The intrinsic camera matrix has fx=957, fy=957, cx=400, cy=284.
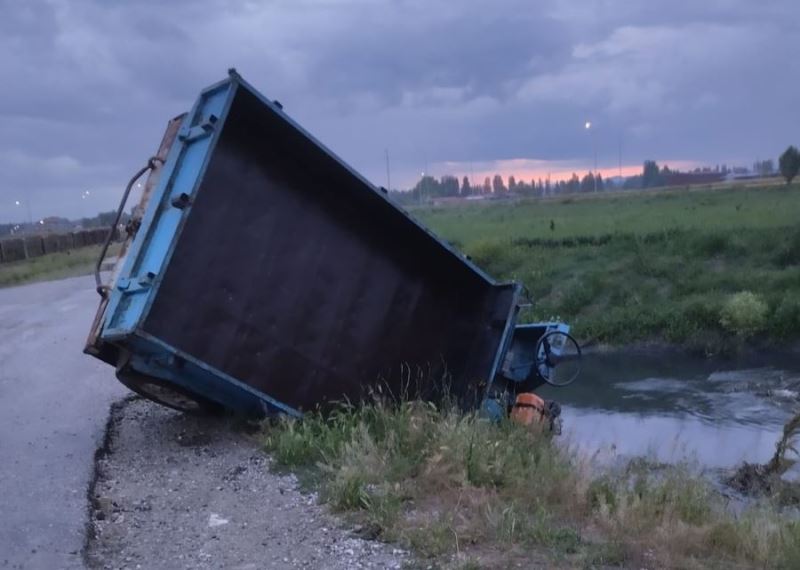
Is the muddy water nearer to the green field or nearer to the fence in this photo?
the green field

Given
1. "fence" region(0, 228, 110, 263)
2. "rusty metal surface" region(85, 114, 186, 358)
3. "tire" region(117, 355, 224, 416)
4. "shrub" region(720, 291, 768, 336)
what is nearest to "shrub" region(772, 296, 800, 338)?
"shrub" region(720, 291, 768, 336)

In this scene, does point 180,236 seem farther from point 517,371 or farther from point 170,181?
point 517,371

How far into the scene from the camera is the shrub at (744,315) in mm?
18984

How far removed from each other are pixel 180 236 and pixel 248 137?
43.4 inches

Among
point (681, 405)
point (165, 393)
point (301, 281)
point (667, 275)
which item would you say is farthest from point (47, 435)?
point (667, 275)

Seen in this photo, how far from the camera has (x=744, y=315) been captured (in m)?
19.0

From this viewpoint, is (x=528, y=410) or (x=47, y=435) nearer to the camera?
(x=47, y=435)

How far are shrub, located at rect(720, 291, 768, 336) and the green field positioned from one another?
2cm

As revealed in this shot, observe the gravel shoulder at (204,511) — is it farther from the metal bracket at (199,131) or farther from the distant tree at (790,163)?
the distant tree at (790,163)

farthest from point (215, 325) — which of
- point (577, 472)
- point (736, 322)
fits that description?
point (736, 322)

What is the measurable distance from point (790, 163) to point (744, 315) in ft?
132

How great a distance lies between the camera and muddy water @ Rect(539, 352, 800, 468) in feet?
36.6

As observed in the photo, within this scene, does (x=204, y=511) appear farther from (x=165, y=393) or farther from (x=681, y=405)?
(x=681, y=405)

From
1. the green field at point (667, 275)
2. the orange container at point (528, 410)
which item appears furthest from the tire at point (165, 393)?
the green field at point (667, 275)
